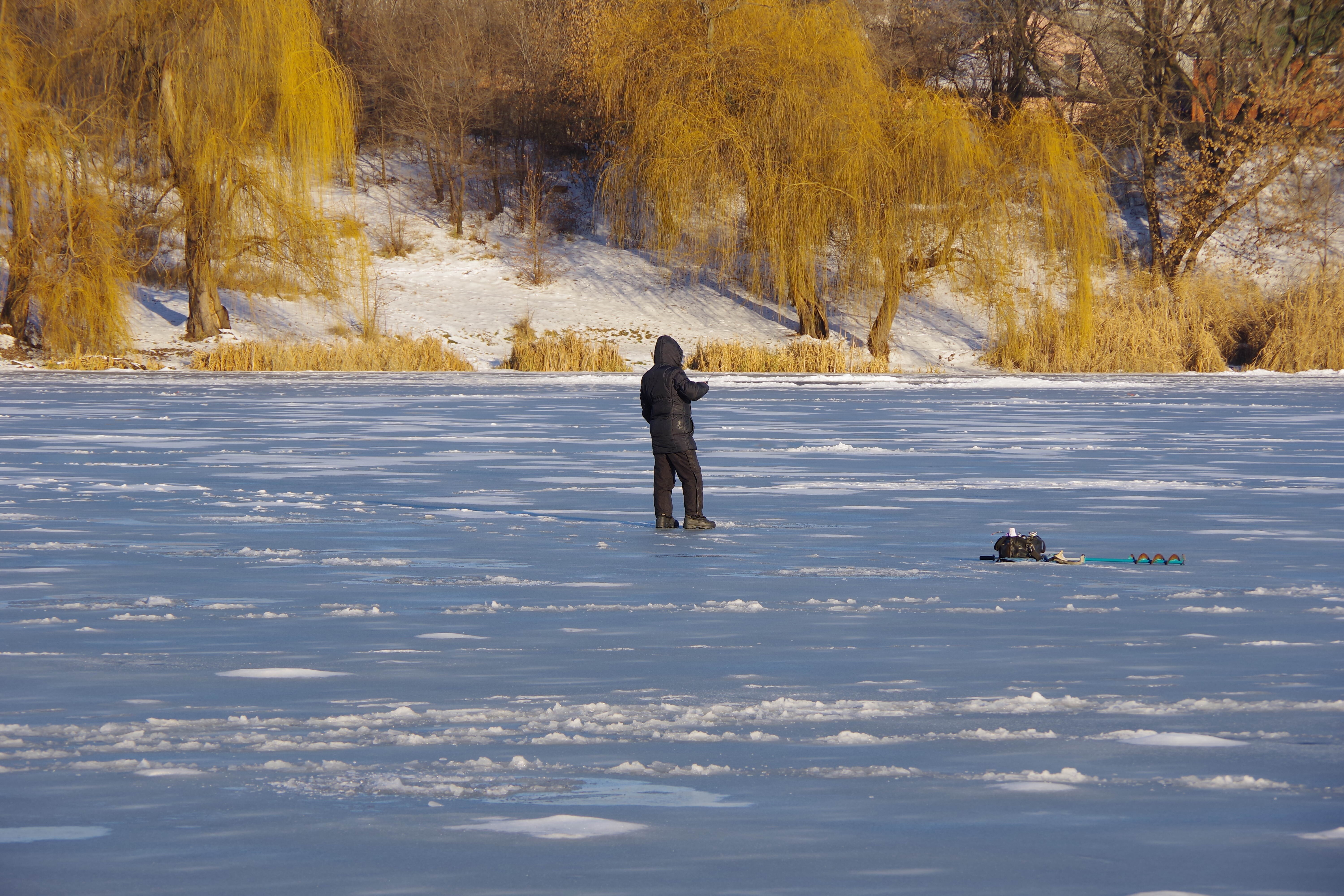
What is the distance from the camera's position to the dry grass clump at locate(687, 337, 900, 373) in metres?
35.8

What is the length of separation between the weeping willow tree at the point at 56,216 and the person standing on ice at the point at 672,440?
22.9 meters

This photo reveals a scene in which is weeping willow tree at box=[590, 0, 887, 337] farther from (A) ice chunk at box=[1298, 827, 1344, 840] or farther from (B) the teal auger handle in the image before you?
(A) ice chunk at box=[1298, 827, 1344, 840]

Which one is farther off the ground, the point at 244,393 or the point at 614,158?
the point at 614,158

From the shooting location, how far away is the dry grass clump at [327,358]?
115 feet

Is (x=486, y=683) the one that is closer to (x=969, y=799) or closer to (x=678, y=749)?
(x=678, y=749)

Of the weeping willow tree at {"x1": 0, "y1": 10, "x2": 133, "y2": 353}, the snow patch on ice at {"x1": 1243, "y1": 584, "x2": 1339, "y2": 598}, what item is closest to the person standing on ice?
the snow patch on ice at {"x1": 1243, "y1": 584, "x2": 1339, "y2": 598}

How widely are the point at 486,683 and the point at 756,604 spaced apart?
204 centimetres

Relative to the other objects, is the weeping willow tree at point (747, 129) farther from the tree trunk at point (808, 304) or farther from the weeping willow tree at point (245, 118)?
the weeping willow tree at point (245, 118)

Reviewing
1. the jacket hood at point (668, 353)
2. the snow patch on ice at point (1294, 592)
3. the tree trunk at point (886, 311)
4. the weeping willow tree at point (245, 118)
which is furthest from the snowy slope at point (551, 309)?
the snow patch on ice at point (1294, 592)

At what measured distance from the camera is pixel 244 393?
87.2ft

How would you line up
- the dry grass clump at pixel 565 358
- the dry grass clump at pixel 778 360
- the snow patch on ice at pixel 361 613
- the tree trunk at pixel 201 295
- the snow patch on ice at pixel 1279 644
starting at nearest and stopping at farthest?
the snow patch on ice at pixel 1279 644
the snow patch on ice at pixel 361 613
the tree trunk at pixel 201 295
the dry grass clump at pixel 778 360
the dry grass clump at pixel 565 358

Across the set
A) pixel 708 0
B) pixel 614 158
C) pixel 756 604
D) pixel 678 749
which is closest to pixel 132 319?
pixel 614 158

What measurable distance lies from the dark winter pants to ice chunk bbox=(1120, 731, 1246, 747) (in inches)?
219

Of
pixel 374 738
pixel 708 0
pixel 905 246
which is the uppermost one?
pixel 708 0
